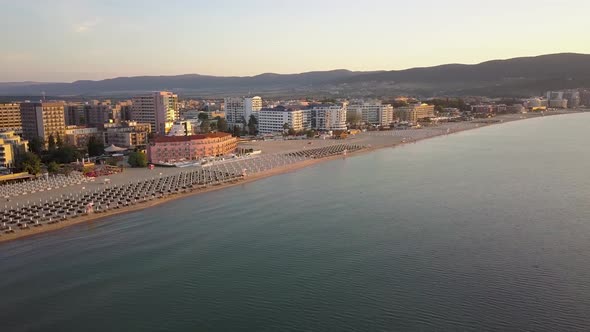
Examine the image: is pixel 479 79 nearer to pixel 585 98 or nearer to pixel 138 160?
pixel 585 98

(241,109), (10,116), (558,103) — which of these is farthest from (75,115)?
(558,103)

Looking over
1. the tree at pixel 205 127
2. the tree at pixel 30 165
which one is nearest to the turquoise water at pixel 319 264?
the tree at pixel 30 165

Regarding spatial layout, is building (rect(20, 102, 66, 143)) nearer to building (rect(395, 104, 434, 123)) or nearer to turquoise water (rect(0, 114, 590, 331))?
turquoise water (rect(0, 114, 590, 331))

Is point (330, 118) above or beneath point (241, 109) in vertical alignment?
beneath

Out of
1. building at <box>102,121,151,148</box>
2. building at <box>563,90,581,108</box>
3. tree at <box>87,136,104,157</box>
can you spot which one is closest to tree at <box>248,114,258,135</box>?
building at <box>102,121,151,148</box>

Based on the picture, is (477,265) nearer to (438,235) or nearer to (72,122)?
(438,235)

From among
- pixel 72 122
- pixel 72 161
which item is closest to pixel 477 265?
pixel 72 161

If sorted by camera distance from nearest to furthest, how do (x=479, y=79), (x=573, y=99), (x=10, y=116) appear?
(x=10, y=116)
(x=573, y=99)
(x=479, y=79)
